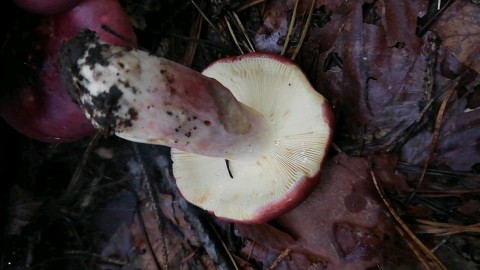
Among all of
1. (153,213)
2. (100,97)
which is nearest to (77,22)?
(100,97)

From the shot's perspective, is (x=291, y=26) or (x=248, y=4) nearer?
(x=291, y=26)

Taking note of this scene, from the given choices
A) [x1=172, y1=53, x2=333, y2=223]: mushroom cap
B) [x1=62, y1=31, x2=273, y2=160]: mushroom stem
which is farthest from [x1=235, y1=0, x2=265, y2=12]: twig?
[x1=62, y1=31, x2=273, y2=160]: mushroom stem

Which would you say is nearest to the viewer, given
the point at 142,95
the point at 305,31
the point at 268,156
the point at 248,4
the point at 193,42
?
the point at 142,95

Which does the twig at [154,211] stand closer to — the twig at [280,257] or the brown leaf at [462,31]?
the twig at [280,257]

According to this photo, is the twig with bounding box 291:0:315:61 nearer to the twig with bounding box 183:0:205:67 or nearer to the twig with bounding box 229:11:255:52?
the twig with bounding box 229:11:255:52

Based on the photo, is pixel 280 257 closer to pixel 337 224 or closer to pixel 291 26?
pixel 337 224

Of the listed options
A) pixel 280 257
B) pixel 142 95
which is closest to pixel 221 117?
pixel 142 95

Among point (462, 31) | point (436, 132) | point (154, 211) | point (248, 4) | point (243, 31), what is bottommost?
point (154, 211)

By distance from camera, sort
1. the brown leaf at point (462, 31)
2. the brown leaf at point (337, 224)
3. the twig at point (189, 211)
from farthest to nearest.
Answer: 1. the twig at point (189, 211)
2. the brown leaf at point (337, 224)
3. the brown leaf at point (462, 31)

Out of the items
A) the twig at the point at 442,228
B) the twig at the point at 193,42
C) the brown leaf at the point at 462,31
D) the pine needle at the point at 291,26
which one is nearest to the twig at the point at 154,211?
the twig at the point at 193,42
